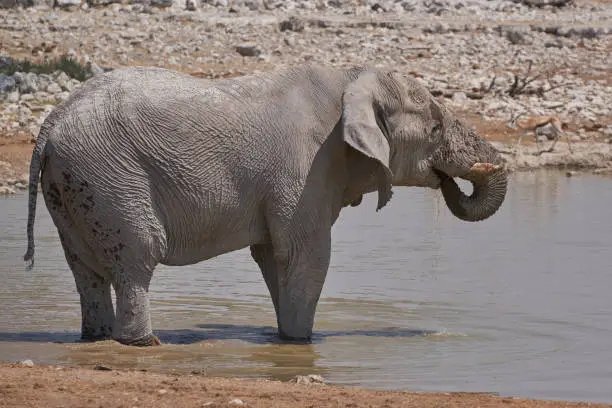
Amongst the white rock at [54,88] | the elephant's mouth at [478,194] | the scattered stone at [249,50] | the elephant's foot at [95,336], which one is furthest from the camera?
the scattered stone at [249,50]

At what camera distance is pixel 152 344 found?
895 centimetres

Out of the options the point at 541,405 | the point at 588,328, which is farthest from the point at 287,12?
the point at 541,405

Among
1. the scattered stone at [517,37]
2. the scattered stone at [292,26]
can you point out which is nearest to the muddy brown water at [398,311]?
the scattered stone at [292,26]

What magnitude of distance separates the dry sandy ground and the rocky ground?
11845 mm

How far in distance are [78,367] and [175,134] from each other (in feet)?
4.89

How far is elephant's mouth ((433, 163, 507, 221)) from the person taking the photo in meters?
9.86

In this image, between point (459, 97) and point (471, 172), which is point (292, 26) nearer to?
point (459, 97)

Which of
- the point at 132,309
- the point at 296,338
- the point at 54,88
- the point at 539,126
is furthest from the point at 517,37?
the point at 132,309

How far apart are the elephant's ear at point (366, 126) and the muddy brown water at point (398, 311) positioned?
1.11m

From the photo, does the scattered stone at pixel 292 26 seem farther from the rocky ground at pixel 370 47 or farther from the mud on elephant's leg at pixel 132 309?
the mud on elephant's leg at pixel 132 309

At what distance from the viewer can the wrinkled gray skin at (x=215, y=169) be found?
8570 mm

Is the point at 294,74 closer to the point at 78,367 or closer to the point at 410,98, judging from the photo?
the point at 410,98

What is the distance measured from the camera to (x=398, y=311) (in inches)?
430

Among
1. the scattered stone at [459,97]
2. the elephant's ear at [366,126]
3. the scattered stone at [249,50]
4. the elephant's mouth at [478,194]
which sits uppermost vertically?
the elephant's ear at [366,126]
